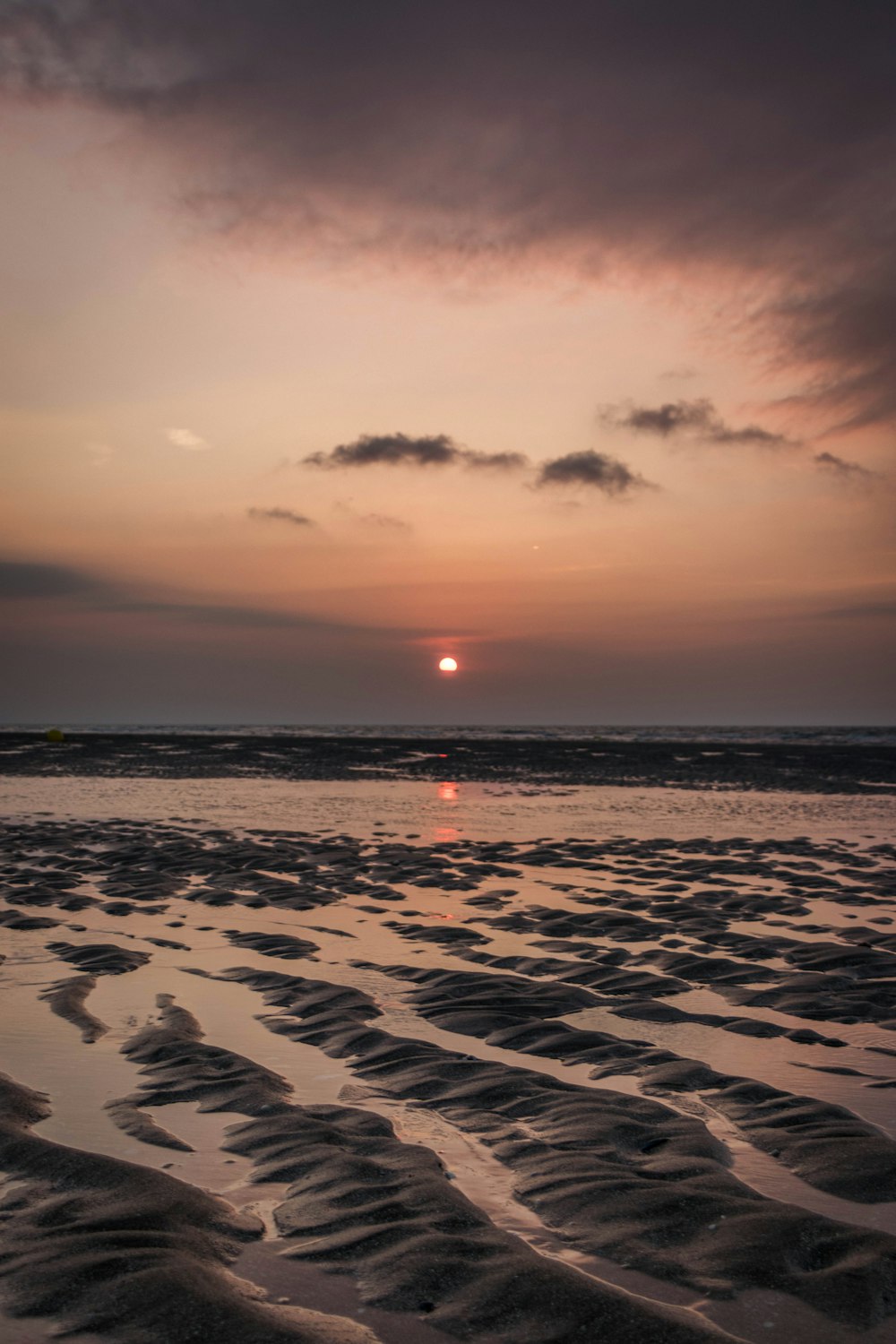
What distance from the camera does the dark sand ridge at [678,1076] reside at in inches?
186

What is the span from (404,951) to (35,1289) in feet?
19.6

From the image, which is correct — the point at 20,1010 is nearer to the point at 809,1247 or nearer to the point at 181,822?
the point at 809,1247

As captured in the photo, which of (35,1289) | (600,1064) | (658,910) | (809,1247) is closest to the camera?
(35,1289)

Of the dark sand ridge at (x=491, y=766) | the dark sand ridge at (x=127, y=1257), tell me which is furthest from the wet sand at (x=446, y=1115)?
the dark sand ridge at (x=491, y=766)

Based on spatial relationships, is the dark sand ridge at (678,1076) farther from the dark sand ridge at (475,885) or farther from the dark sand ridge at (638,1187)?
the dark sand ridge at (638,1187)

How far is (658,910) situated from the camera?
1155 centimetres

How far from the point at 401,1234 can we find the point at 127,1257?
1.07 metres

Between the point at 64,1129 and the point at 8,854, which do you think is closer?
the point at 64,1129

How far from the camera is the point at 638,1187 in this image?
174 inches

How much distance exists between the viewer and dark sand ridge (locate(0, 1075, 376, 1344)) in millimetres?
3348

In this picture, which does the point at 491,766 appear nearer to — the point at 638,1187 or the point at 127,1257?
the point at 638,1187

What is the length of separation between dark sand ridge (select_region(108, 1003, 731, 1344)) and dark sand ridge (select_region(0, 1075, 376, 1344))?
30cm

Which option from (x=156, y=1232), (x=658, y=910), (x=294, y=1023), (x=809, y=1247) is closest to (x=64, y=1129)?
(x=156, y=1232)

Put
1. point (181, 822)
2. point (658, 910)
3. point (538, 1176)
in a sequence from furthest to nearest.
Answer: point (181, 822)
point (658, 910)
point (538, 1176)
